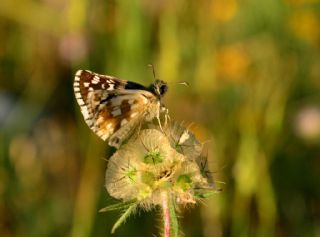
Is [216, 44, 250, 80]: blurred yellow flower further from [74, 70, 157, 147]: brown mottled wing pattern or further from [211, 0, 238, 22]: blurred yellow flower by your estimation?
[74, 70, 157, 147]: brown mottled wing pattern

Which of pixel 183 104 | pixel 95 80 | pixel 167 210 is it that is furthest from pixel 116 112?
pixel 183 104

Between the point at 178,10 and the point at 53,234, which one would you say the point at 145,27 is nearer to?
the point at 178,10

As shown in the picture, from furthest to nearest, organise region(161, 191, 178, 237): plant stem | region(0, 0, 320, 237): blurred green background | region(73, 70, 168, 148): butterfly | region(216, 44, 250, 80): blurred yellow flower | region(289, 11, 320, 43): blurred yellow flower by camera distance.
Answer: region(289, 11, 320, 43): blurred yellow flower < region(216, 44, 250, 80): blurred yellow flower < region(0, 0, 320, 237): blurred green background < region(73, 70, 168, 148): butterfly < region(161, 191, 178, 237): plant stem

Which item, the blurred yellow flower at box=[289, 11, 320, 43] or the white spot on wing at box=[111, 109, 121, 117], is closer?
the white spot on wing at box=[111, 109, 121, 117]

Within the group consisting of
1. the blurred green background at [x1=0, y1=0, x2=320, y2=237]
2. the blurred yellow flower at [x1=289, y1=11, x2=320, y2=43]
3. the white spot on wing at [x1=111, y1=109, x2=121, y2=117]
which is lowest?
the white spot on wing at [x1=111, y1=109, x2=121, y2=117]

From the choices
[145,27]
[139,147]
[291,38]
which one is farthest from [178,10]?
[139,147]

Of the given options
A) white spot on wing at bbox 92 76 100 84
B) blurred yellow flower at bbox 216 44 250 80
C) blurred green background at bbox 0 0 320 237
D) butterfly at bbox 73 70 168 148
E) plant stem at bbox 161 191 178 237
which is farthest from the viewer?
blurred yellow flower at bbox 216 44 250 80

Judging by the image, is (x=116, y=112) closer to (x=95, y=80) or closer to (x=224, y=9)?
(x=95, y=80)

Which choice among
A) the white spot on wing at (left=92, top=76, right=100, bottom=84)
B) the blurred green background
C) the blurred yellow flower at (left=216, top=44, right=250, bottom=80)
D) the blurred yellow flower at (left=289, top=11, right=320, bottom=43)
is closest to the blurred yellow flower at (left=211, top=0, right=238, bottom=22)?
the blurred green background
